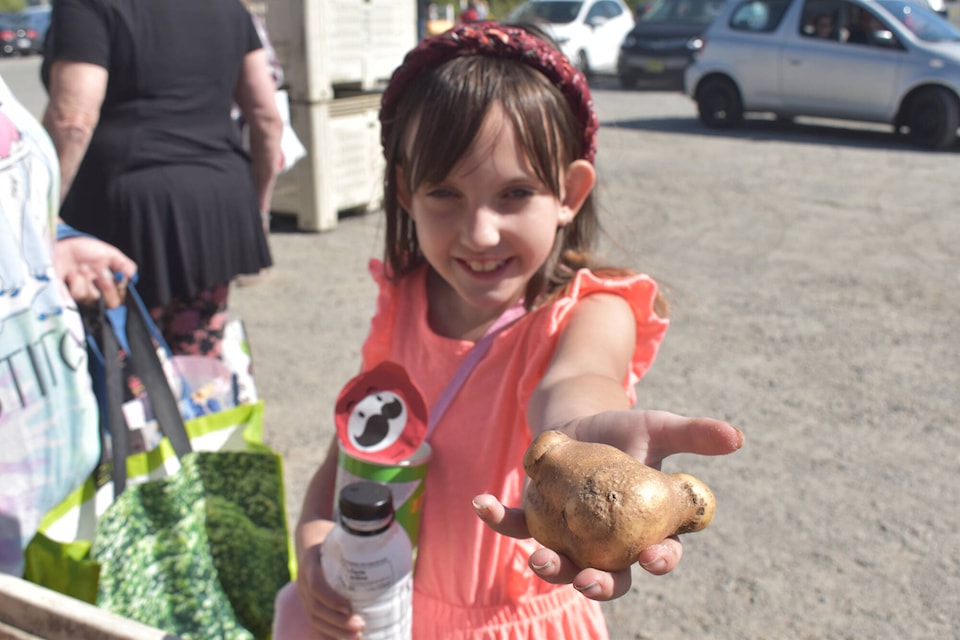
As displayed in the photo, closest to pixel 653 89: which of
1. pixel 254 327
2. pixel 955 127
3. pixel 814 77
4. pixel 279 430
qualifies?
pixel 814 77

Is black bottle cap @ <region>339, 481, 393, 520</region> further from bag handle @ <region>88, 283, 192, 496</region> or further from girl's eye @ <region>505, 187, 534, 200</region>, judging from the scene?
bag handle @ <region>88, 283, 192, 496</region>

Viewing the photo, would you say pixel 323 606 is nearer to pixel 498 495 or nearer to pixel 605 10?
pixel 498 495

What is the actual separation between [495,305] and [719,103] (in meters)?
10.8

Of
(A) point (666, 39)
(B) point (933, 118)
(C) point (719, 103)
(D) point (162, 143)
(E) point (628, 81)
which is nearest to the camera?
(D) point (162, 143)

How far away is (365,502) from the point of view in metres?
1.31

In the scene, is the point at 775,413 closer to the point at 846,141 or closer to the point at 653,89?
the point at 846,141

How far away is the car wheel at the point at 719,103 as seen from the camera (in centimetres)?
1152

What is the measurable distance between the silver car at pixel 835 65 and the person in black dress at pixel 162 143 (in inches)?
350

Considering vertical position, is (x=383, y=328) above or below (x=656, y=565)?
below

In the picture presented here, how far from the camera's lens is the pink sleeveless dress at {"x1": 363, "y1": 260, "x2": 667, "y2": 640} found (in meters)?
1.53

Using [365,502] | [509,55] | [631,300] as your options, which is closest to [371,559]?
[365,502]

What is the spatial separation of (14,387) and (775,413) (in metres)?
3.16

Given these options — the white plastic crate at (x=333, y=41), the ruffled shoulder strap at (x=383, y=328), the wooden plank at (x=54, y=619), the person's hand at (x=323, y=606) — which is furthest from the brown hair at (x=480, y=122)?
the white plastic crate at (x=333, y=41)

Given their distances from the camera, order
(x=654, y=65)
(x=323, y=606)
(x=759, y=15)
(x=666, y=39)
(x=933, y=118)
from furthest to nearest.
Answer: (x=654, y=65) → (x=666, y=39) → (x=759, y=15) → (x=933, y=118) → (x=323, y=606)
